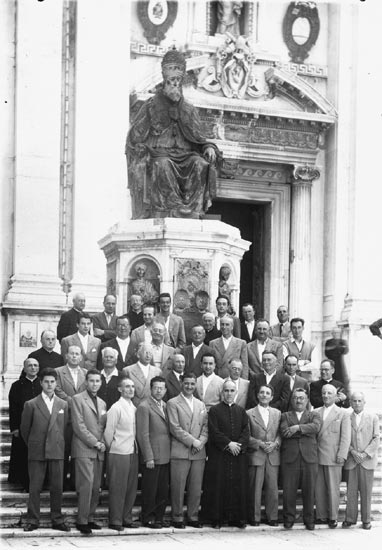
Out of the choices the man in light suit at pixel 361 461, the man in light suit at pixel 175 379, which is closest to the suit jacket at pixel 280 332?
the man in light suit at pixel 361 461

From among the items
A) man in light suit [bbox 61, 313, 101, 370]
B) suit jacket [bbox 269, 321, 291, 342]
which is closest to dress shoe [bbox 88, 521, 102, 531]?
man in light suit [bbox 61, 313, 101, 370]

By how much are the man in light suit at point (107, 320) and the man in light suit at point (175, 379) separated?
162 centimetres

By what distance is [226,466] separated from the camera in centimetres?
1222

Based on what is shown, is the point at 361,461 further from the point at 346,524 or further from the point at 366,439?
the point at 346,524

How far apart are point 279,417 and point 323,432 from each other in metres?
0.53

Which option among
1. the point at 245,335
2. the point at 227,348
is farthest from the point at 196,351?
the point at 245,335

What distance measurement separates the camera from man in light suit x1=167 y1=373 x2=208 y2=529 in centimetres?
1209

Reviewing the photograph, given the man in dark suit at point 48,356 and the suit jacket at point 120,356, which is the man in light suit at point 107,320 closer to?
the suit jacket at point 120,356

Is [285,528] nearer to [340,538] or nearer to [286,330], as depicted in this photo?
[340,538]

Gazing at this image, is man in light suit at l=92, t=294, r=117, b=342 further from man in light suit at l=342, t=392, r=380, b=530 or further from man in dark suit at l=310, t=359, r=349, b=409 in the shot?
man in light suit at l=342, t=392, r=380, b=530

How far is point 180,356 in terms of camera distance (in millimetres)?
12672

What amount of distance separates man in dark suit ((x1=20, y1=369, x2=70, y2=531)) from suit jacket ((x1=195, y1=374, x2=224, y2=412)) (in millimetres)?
1661

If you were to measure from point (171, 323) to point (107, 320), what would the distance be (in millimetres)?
926

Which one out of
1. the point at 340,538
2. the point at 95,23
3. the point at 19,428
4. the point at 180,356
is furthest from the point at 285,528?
the point at 95,23
